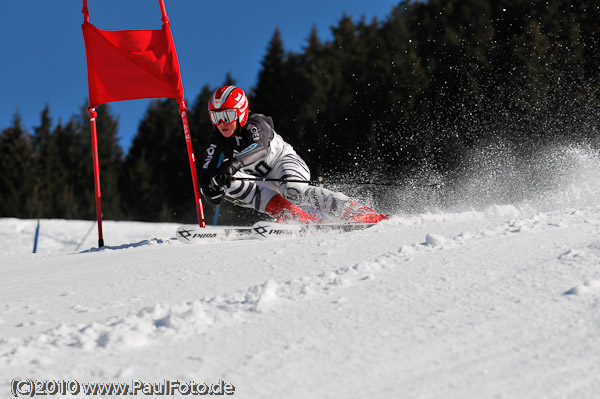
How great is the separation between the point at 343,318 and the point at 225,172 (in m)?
3.16

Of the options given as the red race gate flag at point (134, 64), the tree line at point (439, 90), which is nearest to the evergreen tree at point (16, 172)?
the tree line at point (439, 90)

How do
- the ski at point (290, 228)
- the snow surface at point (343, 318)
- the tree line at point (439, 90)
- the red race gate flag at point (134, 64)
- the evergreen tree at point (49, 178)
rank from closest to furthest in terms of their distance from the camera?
the snow surface at point (343, 318), the ski at point (290, 228), the red race gate flag at point (134, 64), the tree line at point (439, 90), the evergreen tree at point (49, 178)

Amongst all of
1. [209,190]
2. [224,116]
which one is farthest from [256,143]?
[209,190]

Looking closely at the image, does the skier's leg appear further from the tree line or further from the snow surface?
the tree line

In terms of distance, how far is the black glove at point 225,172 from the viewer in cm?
538

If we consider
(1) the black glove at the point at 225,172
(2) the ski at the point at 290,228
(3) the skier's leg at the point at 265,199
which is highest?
(1) the black glove at the point at 225,172

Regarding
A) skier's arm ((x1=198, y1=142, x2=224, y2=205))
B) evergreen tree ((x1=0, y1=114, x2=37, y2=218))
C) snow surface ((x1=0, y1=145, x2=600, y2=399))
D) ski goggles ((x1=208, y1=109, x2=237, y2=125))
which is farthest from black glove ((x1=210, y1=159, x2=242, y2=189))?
evergreen tree ((x1=0, y1=114, x2=37, y2=218))

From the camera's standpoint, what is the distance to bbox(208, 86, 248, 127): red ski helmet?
5654 mm

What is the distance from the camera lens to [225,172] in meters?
5.39

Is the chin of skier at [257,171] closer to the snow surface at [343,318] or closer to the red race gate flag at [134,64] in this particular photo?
the red race gate flag at [134,64]

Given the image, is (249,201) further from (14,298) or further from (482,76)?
(482,76)

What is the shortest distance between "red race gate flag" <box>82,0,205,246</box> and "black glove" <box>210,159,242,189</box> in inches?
55.5

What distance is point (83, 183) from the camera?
120ft

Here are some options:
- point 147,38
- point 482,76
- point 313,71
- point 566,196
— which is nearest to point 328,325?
point 566,196
